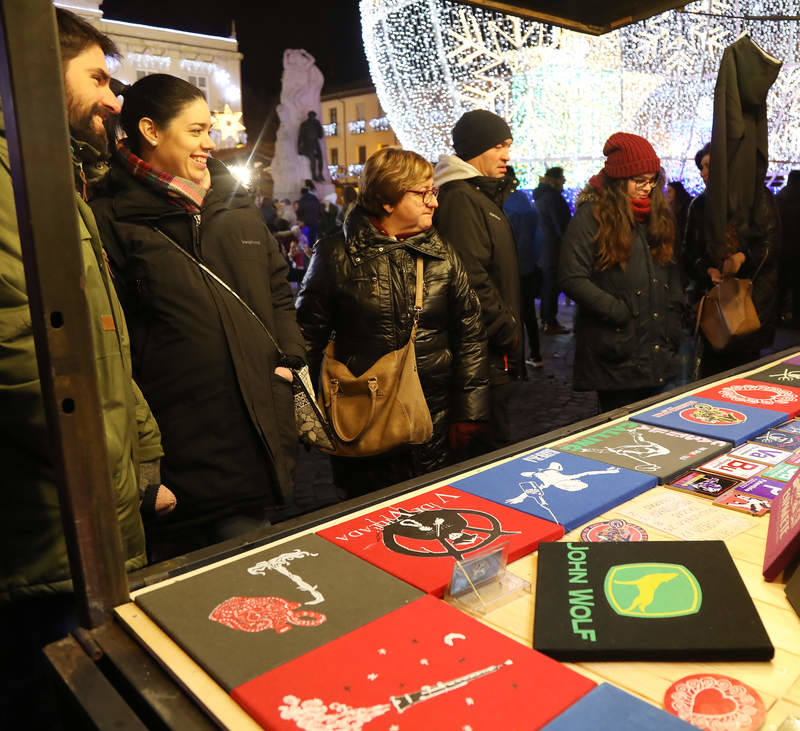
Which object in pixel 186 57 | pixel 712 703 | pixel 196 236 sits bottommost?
pixel 712 703

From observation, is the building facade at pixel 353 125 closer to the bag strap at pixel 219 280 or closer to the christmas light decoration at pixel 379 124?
the christmas light decoration at pixel 379 124

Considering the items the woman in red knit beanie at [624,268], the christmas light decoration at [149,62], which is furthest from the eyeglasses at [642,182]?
the christmas light decoration at [149,62]

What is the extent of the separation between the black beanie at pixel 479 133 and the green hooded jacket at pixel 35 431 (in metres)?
1.86

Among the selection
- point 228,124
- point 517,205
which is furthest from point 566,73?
point 228,124

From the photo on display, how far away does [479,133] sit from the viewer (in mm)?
2854

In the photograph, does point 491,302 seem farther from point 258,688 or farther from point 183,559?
point 258,688

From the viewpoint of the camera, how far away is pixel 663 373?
289 cm

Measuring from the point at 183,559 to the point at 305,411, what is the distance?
0.84m

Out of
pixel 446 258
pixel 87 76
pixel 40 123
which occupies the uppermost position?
pixel 87 76

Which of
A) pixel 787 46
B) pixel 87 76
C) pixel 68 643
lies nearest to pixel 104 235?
pixel 87 76

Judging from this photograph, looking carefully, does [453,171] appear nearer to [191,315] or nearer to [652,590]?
[191,315]

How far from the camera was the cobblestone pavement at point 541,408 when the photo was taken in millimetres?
3406

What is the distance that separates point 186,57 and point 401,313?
27.3 m

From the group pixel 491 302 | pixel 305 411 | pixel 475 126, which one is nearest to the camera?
pixel 305 411
